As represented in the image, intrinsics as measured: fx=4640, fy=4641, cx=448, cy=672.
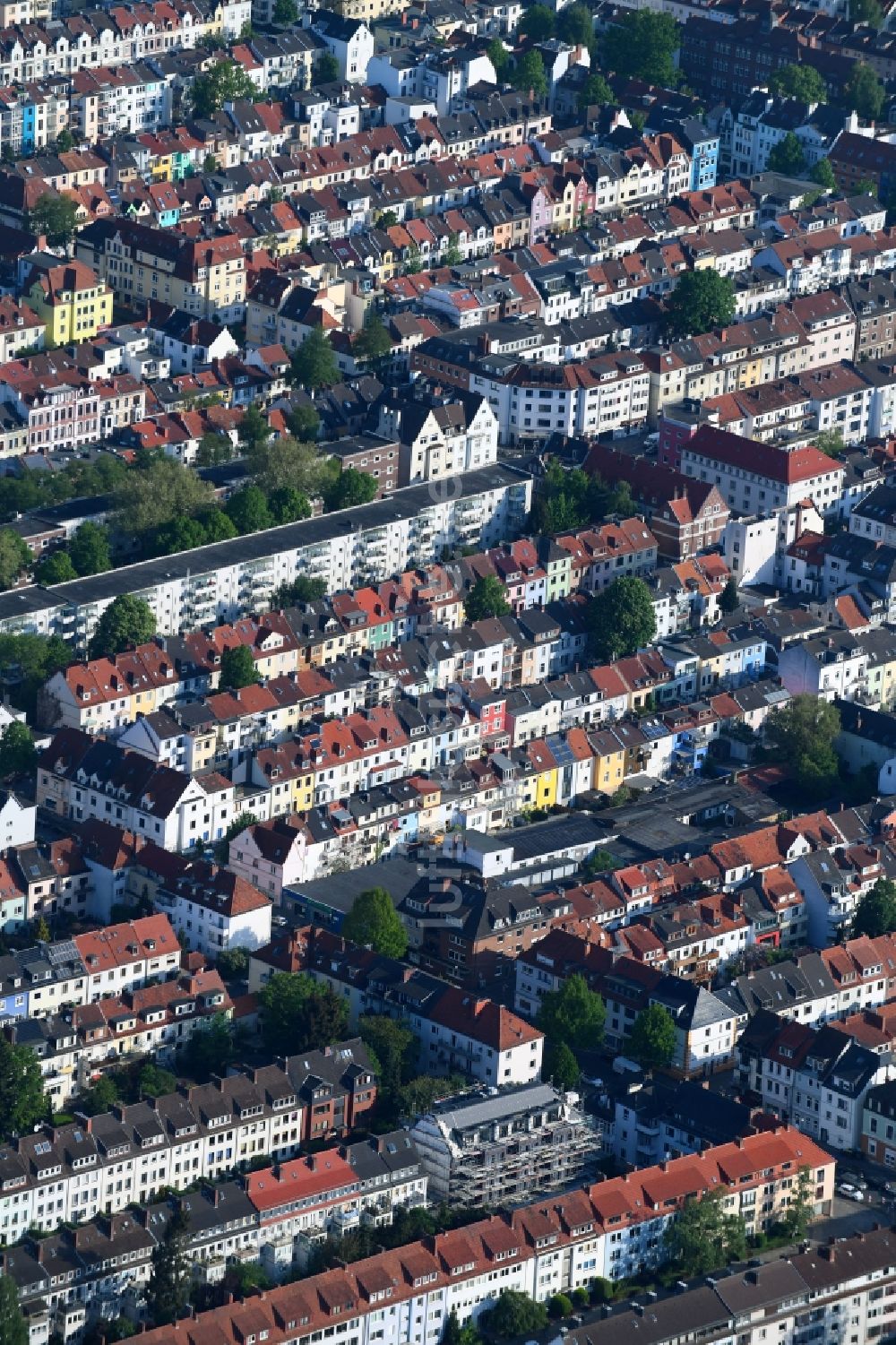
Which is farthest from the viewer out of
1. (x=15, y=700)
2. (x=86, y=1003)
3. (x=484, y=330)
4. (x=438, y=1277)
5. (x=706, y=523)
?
(x=484, y=330)

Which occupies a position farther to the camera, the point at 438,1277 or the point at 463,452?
the point at 463,452

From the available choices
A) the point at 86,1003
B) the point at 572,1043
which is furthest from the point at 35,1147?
the point at 572,1043

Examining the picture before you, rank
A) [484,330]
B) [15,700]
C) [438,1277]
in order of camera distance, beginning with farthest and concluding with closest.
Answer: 1. [484,330]
2. [15,700]
3. [438,1277]

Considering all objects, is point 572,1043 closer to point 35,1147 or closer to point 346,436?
point 35,1147

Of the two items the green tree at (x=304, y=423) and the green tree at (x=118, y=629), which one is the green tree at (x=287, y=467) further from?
the green tree at (x=118, y=629)

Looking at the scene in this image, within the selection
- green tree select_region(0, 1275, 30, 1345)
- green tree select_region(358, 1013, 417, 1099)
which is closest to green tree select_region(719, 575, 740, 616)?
green tree select_region(358, 1013, 417, 1099)

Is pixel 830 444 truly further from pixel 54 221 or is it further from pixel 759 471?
pixel 54 221

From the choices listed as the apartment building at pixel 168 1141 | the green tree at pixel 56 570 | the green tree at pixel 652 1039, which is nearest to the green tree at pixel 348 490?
the green tree at pixel 56 570

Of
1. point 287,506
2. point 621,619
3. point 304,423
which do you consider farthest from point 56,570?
point 621,619
